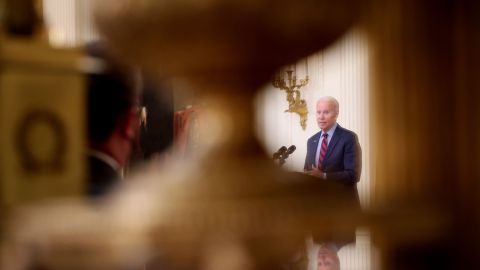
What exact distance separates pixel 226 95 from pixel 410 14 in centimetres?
24

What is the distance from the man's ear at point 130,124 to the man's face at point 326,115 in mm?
168

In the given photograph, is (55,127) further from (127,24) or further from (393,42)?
(393,42)

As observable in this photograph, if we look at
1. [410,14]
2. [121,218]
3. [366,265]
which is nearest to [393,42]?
[410,14]

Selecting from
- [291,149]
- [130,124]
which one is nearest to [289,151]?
[291,149]

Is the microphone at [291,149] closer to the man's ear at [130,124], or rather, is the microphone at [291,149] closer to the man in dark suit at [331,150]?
the man in dark suit at [331,150]

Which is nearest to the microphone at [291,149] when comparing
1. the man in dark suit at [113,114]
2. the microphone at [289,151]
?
the microphone at [289,151]

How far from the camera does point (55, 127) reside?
0.38 metres

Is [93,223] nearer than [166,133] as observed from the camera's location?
Yes

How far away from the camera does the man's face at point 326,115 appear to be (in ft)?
1.51

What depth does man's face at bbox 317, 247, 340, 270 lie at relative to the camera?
1.37ft

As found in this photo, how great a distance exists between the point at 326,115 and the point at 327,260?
11 centimetres

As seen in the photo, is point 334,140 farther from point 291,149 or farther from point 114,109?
point 114,109

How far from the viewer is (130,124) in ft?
1.79

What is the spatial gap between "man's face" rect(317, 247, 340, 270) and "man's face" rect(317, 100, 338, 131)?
0.31 ft
